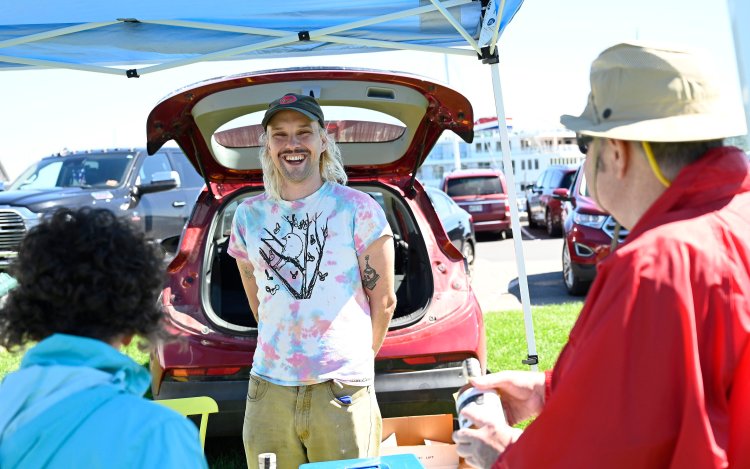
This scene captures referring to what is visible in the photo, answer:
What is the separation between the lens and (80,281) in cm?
144

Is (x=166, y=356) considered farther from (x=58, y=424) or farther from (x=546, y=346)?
(x=546, y=346)

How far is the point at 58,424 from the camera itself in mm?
1287

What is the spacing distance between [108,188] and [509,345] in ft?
20.0

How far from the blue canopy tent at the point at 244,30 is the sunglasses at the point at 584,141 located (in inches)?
92.8

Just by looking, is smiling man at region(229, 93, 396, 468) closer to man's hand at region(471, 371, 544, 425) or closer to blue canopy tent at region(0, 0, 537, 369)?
man's hand at region(471, 371, 544, 425)

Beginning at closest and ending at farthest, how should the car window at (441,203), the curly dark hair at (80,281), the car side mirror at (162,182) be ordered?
1. the curly dark hair at (80,281)
2. the car side mirror at (162,182)
3. the car window at (441,203)

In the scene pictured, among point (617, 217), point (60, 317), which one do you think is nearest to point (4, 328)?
point (60, 317)

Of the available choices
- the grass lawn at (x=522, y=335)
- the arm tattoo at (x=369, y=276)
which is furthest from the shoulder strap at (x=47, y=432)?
the grass lawn at (x=522, y=335)

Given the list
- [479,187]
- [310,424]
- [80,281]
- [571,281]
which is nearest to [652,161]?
[80,281]

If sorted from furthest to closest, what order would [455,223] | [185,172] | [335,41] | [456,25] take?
[185,172]
[455,223]
[335,41]
[456,25]

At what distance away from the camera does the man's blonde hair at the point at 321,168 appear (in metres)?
2.97

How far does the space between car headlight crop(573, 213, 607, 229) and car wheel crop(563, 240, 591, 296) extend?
0.39 metres

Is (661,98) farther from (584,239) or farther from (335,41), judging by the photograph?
(584,239)

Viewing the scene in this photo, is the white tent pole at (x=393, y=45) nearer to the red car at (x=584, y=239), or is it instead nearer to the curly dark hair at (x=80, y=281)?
the curly dark hair at (x=80, y=281)
